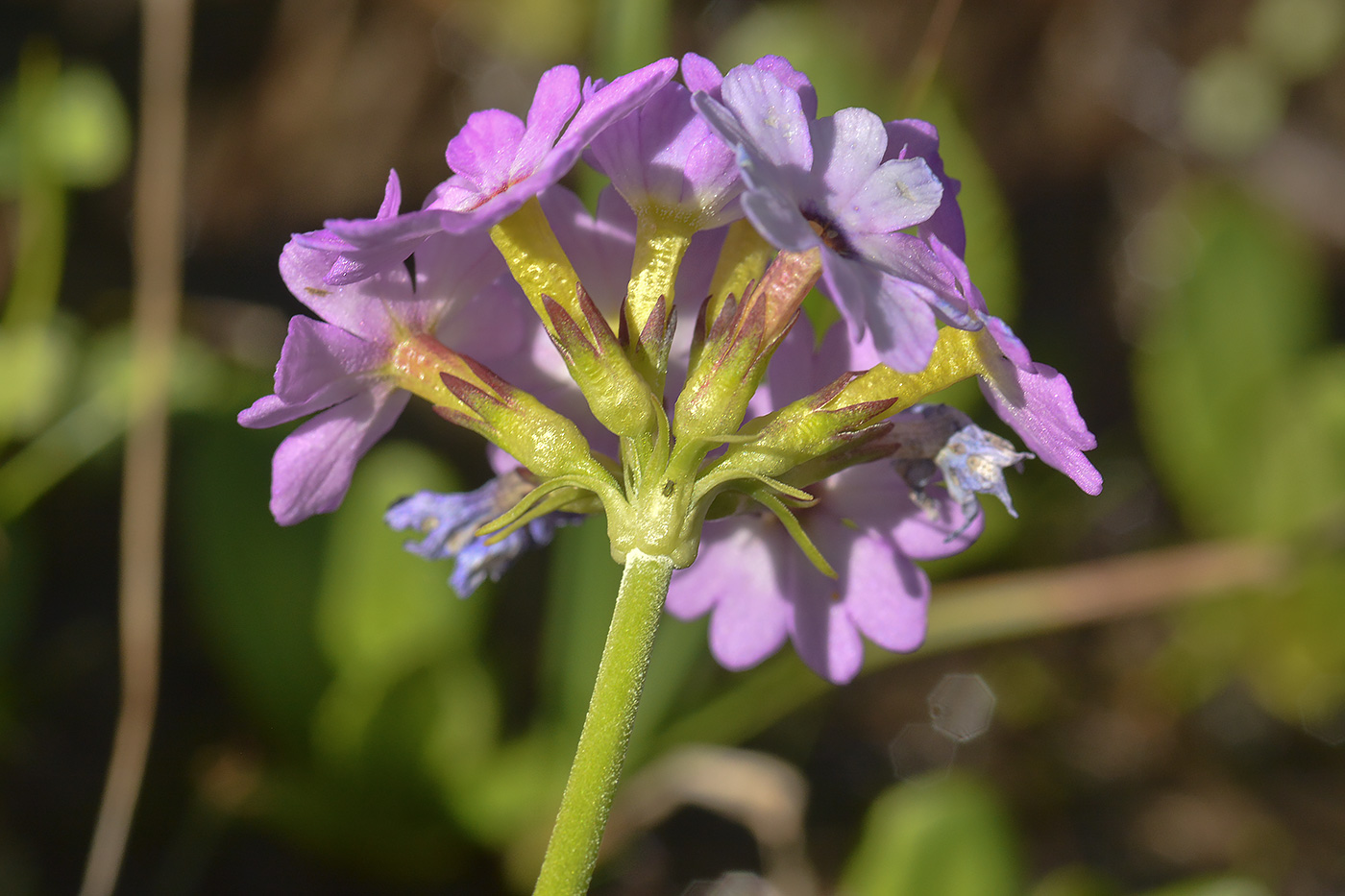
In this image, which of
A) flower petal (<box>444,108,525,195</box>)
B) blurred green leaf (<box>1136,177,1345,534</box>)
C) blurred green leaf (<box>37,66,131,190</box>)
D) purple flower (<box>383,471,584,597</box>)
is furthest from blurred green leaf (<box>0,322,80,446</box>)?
blurred green leaf (<box>1136,177,1345,534</box>)

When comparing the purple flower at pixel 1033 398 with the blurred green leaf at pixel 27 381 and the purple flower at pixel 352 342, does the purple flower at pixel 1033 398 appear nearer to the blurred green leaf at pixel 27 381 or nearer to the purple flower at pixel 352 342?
the purple flower at pixel 352 342

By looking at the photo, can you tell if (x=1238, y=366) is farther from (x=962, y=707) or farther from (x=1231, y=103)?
(x=1231, y=103)

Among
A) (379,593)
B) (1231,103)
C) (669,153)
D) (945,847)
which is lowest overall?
(945,847)

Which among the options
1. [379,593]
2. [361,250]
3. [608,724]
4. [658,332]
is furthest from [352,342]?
[379,593]

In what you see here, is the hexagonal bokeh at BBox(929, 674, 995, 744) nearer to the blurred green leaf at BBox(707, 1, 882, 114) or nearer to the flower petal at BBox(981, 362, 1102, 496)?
the blurred green leaf at BBox(707, 1, 882, 114)

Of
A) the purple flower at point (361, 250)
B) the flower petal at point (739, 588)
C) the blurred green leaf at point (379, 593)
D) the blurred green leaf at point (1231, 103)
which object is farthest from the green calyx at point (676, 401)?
the blurred green leaf at point (1231, 103)

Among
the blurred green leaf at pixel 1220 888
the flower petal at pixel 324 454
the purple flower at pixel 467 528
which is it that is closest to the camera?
the flower petal at pixel 324 454

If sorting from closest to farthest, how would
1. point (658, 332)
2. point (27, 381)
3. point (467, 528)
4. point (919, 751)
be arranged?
point (658, 332), point (467, 528), point (27, 381), point (919, 751)
